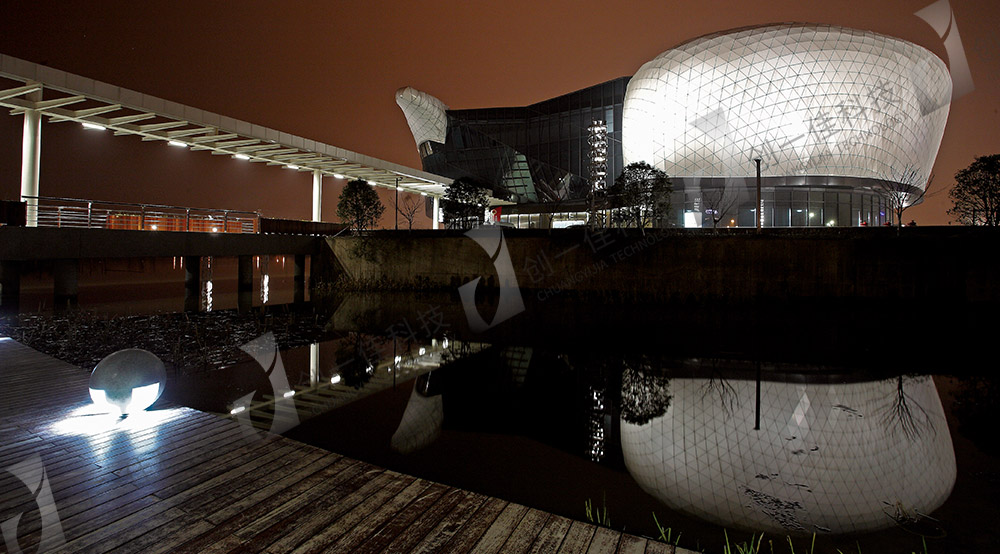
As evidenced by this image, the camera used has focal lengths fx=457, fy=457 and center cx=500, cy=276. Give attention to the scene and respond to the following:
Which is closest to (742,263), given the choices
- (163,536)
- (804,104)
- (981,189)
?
(981,189)

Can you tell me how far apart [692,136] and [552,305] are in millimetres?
28689

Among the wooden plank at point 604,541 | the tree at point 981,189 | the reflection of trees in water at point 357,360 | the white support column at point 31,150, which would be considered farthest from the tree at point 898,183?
the white support column at point 31,150

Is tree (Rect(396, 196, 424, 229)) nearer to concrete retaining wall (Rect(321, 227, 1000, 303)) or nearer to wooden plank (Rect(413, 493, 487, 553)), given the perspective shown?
concrete retaining wall (Rect(321, 227, 1000, 303))

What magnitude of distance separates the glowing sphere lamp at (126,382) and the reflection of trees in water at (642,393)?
735cm

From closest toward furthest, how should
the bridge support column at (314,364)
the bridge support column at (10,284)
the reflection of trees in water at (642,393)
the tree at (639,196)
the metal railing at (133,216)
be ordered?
the reflection of trees in water at (642,393)
the bridge support column at (314,364)
the bridge support column at (10,284)
the metal railing at (133,216)
the tree at (639,196)

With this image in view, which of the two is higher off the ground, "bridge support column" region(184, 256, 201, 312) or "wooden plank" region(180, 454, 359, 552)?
"bridge support column" region(184, 256, 201, 312)

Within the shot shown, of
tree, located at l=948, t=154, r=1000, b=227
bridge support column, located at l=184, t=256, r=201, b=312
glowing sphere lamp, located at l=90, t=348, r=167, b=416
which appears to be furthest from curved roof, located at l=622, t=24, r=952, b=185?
glowing sphere lamp, located at l=90, t=348, r=167, b=416

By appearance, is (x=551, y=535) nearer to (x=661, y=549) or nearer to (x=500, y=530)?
(x=500, y=530)

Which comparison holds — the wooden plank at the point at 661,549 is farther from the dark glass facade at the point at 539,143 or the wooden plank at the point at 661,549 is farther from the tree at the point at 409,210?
the dark glass facade at the point at 539,143

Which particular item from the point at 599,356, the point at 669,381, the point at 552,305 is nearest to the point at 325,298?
the point at 552,305

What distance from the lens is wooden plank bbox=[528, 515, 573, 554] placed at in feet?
10.9

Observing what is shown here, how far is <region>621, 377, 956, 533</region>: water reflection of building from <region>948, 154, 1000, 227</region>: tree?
916 inches

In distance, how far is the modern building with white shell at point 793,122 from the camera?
38.4 m

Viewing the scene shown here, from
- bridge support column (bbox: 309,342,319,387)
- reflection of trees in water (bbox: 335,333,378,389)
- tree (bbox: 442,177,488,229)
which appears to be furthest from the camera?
tree (bbox: 442,177,488,229)
